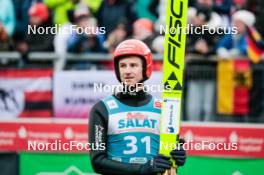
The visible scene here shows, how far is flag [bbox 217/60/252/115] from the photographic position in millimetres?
10961

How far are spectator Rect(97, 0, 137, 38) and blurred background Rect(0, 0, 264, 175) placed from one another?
0.05 feet

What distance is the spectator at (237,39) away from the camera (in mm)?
11109

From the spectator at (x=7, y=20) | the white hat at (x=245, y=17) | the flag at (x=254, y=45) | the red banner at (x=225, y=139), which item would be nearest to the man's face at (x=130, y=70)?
the red banner at (x=225, y=139)

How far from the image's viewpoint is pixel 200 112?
11.0 meters

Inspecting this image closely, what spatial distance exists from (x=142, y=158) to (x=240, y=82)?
4816 mm

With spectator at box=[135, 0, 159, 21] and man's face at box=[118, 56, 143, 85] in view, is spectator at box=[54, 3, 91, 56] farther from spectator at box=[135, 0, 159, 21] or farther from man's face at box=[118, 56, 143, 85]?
man's face at box=[118, 56, 143, 85]

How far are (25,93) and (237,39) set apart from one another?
3.21 meters

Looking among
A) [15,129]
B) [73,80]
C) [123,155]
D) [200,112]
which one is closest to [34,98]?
[73,80]

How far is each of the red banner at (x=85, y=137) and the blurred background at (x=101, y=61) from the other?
2cm

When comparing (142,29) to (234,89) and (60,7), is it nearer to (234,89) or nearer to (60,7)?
(60,7)

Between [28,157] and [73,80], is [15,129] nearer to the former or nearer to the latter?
[28,157]

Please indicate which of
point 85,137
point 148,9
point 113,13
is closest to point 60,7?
point 113,13

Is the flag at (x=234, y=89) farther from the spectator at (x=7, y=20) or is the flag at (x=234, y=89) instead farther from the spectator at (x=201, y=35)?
the spectator at (x=7, y=20)

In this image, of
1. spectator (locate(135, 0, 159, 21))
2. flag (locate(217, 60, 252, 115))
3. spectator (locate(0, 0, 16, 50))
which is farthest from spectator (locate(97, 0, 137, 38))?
flag (locate(217, 60, 252, 115))
